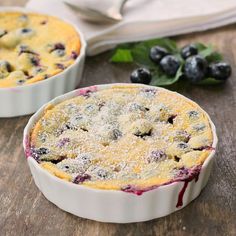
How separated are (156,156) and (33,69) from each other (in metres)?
0.83

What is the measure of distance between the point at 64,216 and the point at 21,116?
69cm

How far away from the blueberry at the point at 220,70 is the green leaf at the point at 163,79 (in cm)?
14

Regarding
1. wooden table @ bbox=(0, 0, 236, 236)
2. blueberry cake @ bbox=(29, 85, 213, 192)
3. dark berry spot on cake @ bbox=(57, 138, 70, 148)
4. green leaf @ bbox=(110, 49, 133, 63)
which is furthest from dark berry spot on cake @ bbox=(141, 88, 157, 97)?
green leaf @ bbox=(110, 49, 133, 63)

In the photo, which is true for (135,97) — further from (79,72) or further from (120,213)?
(120,213)

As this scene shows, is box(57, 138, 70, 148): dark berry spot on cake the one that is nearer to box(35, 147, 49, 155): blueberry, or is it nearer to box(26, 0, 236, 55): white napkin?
box(35, 147, 49, 155): blueberry

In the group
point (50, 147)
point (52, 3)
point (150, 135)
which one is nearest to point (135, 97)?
point (150, 135)

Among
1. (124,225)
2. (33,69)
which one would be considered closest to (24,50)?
(33,69)

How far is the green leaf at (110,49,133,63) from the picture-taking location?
10.0 ft

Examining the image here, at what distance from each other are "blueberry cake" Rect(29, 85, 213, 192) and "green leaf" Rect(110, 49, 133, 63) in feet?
1.60

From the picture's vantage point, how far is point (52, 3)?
10.9 ft

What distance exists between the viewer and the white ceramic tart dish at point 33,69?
264cm

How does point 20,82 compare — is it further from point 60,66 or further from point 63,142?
point 63,142

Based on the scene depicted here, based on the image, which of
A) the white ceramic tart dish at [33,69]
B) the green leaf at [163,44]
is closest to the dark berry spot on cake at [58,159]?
the white ceramic tart dish at [33,69]

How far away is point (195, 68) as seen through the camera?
9.29 ft
